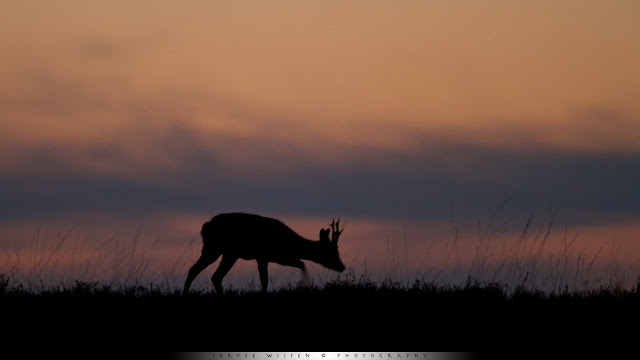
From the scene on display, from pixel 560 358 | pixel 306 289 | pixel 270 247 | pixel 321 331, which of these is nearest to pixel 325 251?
pixel 270 247

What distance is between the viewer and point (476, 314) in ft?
44.0

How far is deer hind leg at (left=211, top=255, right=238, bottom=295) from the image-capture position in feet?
65.0

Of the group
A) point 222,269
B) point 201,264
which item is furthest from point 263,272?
point 201,264

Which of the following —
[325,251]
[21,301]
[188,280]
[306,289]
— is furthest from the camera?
[325,251]

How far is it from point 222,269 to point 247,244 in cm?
88

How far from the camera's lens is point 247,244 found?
20781mm

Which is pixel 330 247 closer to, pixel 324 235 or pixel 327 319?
pixel 324 235

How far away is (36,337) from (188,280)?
8317mm

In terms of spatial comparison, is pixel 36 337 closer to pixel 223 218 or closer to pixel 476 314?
pixel 476 314

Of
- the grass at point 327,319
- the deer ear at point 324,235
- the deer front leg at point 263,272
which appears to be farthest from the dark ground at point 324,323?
the deer ear at point 324,235

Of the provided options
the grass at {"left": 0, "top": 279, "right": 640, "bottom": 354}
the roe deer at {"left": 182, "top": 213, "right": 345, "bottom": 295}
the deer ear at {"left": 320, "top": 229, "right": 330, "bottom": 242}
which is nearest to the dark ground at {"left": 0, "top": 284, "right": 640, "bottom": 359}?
the grass at {"left": 0, "top": 279, "right": 640, "bottom": 354}

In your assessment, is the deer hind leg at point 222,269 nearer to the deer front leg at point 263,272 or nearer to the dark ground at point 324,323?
the deer front leg at point 263,272

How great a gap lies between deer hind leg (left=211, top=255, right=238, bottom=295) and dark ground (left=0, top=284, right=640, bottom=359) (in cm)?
455

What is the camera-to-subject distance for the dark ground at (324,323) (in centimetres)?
1165
